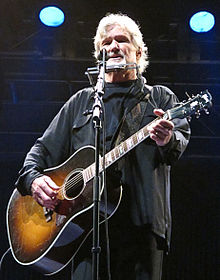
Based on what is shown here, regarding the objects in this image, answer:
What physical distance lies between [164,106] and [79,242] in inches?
33.6

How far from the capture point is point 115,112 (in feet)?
9.47

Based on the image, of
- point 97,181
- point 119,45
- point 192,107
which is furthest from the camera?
point 119,45

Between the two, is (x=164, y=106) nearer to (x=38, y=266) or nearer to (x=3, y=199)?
(x=38, y=266)

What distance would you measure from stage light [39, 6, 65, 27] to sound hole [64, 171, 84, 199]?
2.37 metres

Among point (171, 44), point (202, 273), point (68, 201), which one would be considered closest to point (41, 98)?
point (171, 44)

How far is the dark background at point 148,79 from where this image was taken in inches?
190

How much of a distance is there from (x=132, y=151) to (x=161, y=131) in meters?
0.31

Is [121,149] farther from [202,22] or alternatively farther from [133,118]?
[202,22]

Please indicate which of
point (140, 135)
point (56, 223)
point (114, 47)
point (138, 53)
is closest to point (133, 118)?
point (140, 135)

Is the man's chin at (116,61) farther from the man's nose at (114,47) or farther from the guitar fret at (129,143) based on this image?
the guitar fret at (129,143)

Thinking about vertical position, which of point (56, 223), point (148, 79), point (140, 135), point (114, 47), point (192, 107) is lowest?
point (56, 223)

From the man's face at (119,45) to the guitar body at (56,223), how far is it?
22.3 inches

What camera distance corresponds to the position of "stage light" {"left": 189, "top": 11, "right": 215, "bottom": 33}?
4699 mm

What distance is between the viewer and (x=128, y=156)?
8.84 feet
